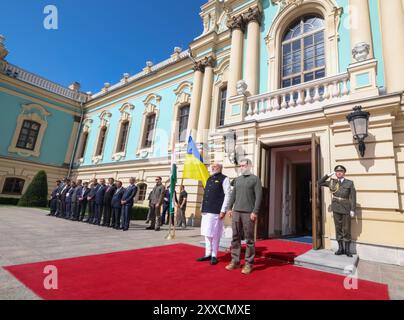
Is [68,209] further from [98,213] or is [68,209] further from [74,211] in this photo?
[98,213]

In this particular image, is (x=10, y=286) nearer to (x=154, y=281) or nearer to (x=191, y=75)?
(x=154, y=281)

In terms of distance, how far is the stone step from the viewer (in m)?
3.71

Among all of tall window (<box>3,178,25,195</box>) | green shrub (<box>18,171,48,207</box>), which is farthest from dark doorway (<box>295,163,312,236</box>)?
tall window (<box>3,178,25,195</box>)

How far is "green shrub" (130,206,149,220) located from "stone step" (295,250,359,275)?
31.6ft

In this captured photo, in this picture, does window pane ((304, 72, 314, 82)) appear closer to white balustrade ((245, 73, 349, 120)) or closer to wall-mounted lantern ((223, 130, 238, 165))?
white balustrade ((245, 73, 349, 120))

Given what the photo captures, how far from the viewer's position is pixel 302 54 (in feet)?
27.3

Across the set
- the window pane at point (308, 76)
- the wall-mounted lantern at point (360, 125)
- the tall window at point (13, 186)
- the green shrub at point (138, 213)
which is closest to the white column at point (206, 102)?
the green shrub at point (138, 213)

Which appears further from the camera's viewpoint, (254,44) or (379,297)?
(254,44)

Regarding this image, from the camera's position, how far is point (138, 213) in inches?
493

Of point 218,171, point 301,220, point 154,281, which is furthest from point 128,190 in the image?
point 301,220

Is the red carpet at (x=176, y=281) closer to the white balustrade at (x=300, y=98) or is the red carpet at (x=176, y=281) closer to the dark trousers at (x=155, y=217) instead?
the dark trousers at (x=155, y=217)

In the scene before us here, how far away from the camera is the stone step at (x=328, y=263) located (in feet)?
A: 12.2

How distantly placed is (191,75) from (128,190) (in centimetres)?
907

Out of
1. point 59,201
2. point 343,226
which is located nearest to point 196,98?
point 59,201
